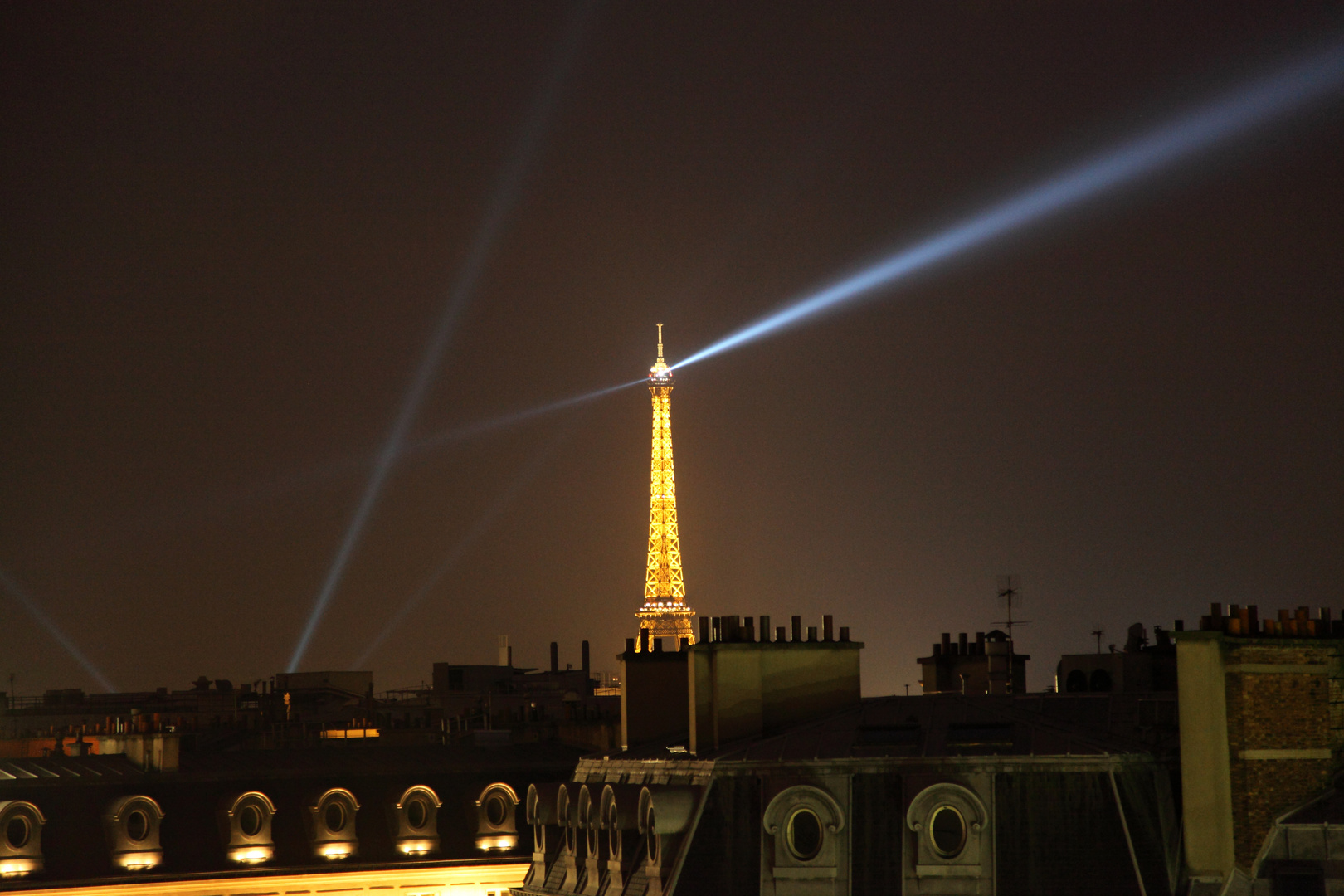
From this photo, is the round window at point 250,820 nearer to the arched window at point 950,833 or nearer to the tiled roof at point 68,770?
the tiled roof at point 68,770

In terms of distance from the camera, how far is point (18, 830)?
41.1 m

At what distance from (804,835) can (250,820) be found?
17157 mm

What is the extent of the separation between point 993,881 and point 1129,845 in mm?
1984

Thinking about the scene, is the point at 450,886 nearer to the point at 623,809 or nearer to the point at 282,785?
the point at 282,785

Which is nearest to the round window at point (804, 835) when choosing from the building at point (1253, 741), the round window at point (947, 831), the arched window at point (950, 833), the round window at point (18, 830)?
the arched window at point (950, 833)

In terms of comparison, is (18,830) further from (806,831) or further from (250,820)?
(806,831)

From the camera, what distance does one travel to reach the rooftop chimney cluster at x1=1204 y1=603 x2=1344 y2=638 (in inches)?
1136

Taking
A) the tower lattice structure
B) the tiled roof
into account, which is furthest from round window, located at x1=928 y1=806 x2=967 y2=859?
the tower lattice structure

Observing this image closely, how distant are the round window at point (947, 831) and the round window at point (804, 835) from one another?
1.70 meters

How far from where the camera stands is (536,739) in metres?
60.0

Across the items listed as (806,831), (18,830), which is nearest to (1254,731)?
(806,831)

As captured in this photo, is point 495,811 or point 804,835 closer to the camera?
point 804,835

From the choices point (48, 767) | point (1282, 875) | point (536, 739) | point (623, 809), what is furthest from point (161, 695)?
point (1282, 875)

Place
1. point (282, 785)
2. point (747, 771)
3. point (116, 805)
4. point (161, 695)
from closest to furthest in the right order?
point (747, 771), point (116, 805), point (282, 785), point (161, 695)
